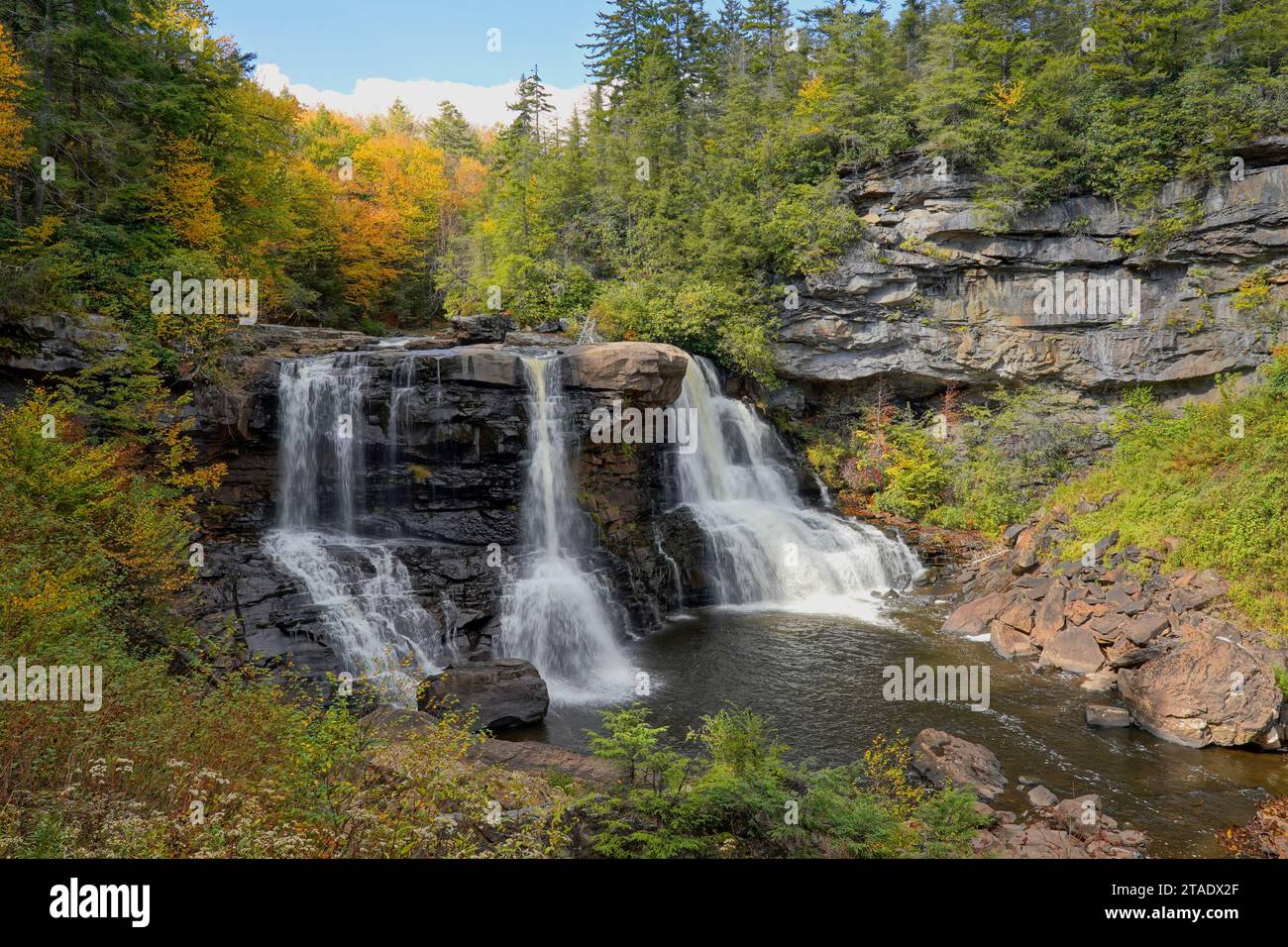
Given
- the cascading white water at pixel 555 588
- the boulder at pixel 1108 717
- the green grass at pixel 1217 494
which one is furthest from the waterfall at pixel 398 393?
the green grass at pixel 1217 494

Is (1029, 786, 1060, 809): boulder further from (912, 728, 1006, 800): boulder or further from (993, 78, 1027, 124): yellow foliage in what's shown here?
(993, 78, 1027, 124): yellow foliage

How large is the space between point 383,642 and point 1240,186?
2518 centimetres

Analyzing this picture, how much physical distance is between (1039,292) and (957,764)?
1758cm

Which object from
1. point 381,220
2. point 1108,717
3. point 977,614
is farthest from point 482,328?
point 1108,717

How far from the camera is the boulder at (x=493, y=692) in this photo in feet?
35.2

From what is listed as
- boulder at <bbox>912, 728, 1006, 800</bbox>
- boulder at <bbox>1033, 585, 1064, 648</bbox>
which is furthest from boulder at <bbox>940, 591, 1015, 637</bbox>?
boulder at <bbox>912, 728, 1006, 800</bbox>

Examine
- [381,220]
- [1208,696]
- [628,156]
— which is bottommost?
[1208,696]

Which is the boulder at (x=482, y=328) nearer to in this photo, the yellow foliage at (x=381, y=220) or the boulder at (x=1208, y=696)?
the yellow foliage at (x=381, y=220)

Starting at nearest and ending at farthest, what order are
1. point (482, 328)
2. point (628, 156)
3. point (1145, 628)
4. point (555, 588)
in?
point (1145, 628)
point (555, 588)
point (482, 328)
point (628, 156)

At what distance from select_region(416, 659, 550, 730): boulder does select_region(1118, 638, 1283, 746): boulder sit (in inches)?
390

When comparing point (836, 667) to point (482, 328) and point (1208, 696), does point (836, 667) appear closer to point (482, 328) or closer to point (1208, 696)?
point (1208, 696)

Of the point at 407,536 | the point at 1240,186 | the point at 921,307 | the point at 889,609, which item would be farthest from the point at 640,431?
the point at 1240,186

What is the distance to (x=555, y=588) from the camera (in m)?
14.7

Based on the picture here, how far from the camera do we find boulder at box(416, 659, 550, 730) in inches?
423
